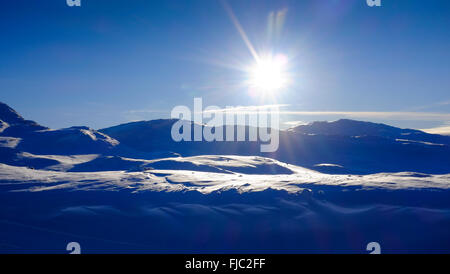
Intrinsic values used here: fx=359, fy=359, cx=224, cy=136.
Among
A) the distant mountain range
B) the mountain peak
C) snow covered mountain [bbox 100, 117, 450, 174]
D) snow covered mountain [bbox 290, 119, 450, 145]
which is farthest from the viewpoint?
the mountain peak

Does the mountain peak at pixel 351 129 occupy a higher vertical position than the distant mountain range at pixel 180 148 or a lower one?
higher

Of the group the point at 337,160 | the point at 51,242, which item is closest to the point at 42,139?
the point at 51,242

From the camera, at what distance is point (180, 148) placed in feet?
390

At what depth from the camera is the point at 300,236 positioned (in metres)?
47.4

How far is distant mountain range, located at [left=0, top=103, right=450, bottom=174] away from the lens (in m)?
93.7

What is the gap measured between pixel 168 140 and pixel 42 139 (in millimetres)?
41258

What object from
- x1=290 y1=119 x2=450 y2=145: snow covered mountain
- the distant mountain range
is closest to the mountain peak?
x1=290 y1=119 x2=450 y2=145: snow covered mountain

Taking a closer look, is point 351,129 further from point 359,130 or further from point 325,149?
point 325,149

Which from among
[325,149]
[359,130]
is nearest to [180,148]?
[325,149]

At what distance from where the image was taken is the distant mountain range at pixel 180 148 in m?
93.7

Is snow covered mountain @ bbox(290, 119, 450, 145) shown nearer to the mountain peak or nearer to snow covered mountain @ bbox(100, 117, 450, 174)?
the mountain peak

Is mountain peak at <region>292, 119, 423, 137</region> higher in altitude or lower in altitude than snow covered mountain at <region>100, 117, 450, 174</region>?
higher

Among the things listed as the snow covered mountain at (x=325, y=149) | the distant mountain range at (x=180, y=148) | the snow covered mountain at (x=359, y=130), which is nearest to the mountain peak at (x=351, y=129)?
the snow covered mountain at (x=359, y=130)

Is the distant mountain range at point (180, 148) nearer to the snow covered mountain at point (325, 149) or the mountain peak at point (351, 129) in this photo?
the snow covered mountain at point (325, 149)
